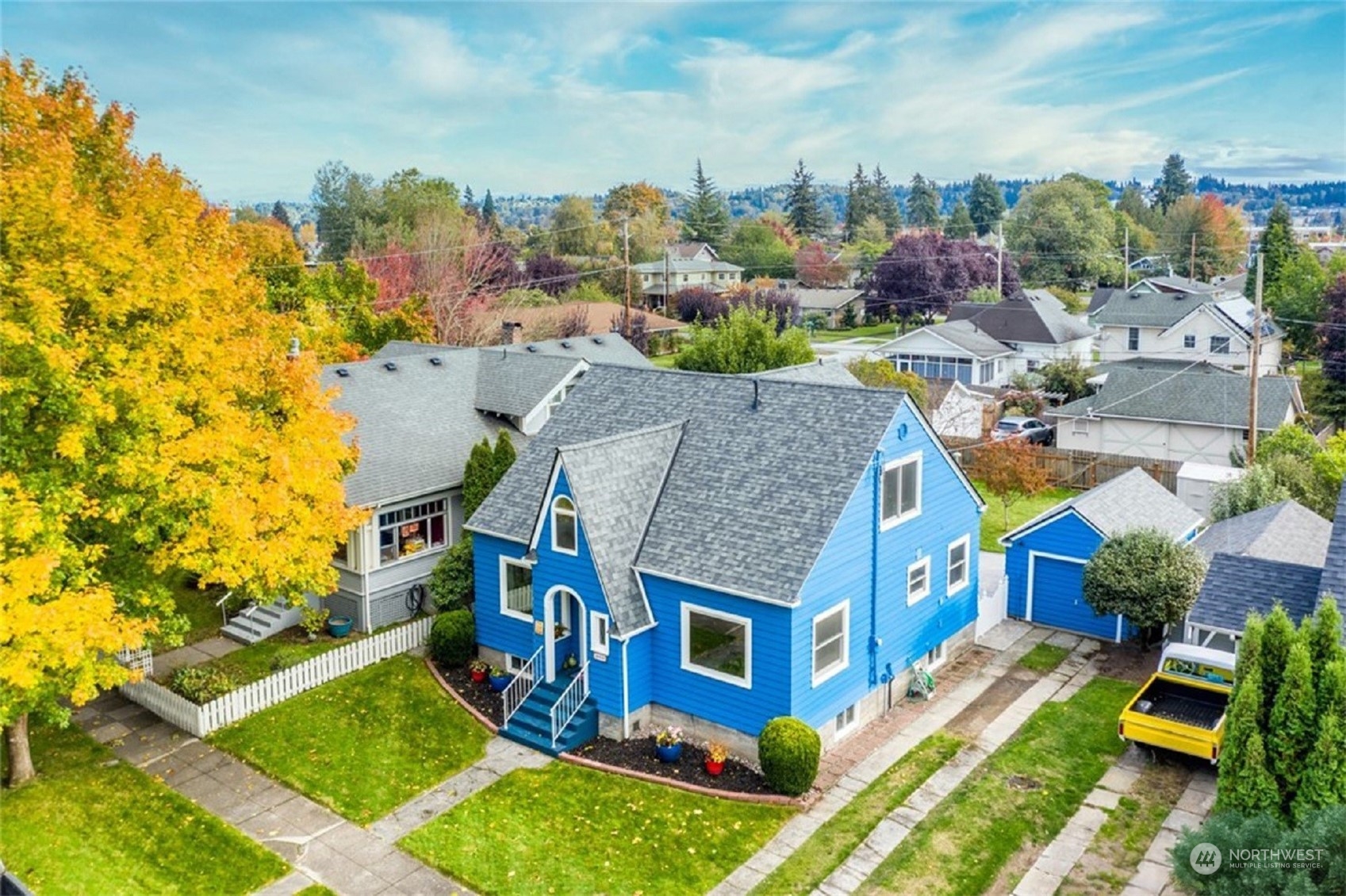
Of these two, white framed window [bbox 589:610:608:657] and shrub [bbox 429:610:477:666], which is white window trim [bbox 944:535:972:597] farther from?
shrub [bbox 429:610:477:666]

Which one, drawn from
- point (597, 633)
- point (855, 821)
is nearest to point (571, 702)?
point (597, 633)

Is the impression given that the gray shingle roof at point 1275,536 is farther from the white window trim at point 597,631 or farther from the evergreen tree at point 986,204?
the evergreen tree at point 986,204

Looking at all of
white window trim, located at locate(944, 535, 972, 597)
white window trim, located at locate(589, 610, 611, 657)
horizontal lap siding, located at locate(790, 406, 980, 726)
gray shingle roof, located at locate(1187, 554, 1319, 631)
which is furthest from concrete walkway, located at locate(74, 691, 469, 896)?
gray shingle roof, located at locate(1187, 554, 1319, 631)

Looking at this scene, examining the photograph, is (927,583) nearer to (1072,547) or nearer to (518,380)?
(1072,547)

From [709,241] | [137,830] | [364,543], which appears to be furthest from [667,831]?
[709,241]

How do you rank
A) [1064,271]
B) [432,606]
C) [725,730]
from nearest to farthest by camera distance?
[725,730], [432,606], [1064,271]

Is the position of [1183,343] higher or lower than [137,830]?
higher

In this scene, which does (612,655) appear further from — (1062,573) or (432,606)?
(1062,573)
